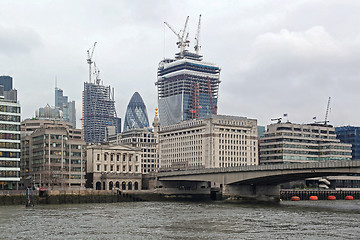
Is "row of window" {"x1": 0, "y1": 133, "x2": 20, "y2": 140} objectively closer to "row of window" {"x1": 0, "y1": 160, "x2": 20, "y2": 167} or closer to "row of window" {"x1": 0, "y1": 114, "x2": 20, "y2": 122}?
"row of window" {"x1": 0, "y1": 114, "x2": 20, "y2": 122}

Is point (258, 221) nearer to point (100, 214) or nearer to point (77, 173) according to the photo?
point (100, 214)

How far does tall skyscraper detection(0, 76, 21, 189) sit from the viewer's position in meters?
167

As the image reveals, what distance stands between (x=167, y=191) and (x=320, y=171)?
71.7 meters

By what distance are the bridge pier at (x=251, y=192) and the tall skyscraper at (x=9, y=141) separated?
210 ft

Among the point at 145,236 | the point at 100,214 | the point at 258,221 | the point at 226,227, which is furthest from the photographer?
the point at 100,214

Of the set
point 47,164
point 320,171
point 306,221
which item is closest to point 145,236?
point 306,221

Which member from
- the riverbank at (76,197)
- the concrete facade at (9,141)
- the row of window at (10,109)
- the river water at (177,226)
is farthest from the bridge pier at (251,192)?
the row of window at (10,109)

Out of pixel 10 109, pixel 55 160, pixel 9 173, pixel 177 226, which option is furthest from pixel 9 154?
pixel 177 226

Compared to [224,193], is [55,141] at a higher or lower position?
higher

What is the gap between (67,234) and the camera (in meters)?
79.5

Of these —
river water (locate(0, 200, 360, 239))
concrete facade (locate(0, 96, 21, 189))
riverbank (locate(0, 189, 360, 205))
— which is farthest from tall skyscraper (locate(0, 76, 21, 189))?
river water (locate(0, 200, 360, 239))

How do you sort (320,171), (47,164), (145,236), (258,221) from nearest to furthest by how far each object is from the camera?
(145,236) < (258,221) < (320,171) < (47,164)

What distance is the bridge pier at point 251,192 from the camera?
573 feet

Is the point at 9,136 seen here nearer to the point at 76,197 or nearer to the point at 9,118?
the point at 9,118
